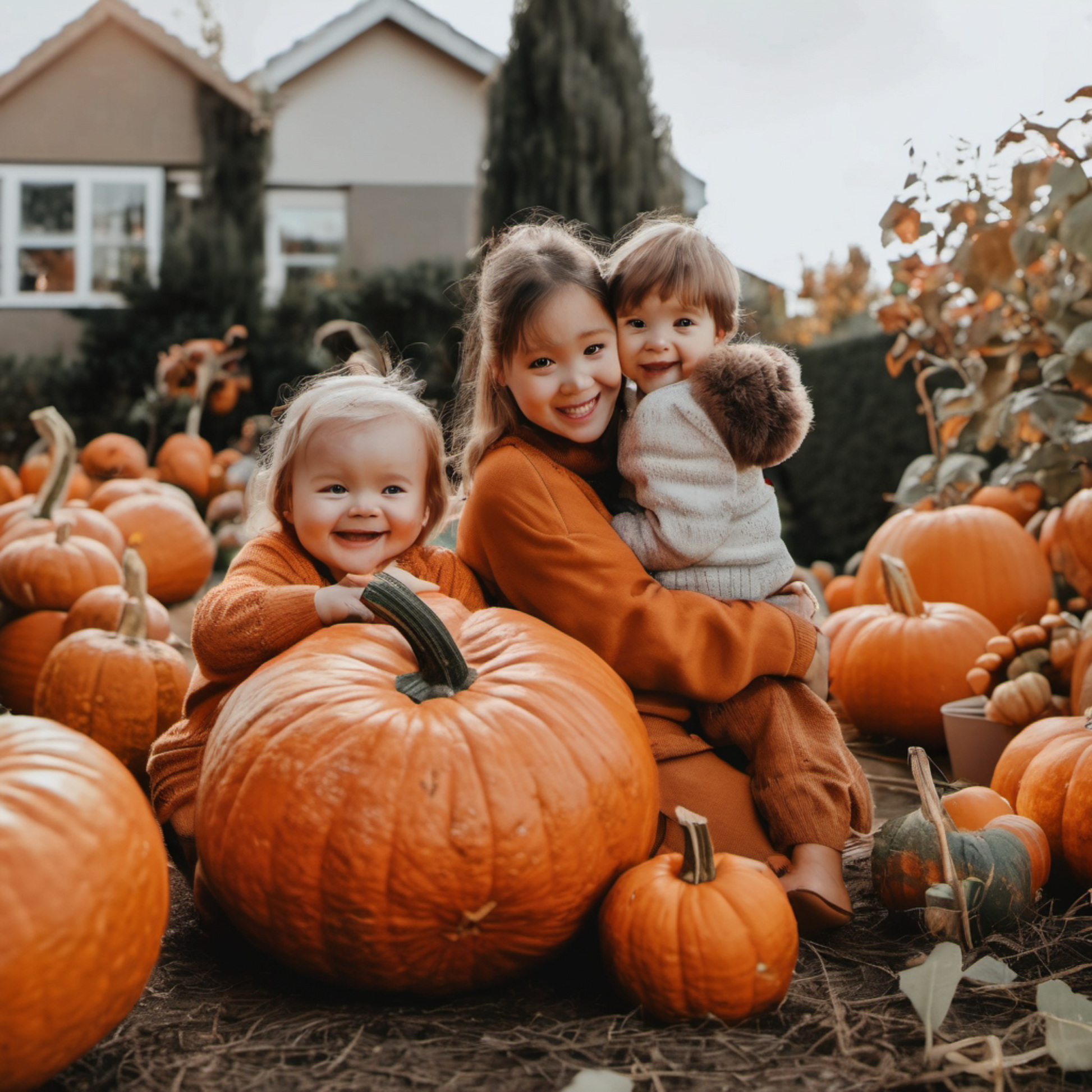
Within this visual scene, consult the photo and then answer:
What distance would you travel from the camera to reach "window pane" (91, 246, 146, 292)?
13.5 metres

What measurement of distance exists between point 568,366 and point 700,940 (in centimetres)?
129

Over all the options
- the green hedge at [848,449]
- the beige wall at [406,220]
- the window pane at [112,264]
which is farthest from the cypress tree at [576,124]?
the window pane at [112,264]

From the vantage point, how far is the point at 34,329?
14.1m

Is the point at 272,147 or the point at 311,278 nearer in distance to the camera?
the point at 311,278

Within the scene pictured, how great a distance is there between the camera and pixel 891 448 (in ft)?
25.4

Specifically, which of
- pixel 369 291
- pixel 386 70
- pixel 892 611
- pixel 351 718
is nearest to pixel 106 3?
pixel 386 70

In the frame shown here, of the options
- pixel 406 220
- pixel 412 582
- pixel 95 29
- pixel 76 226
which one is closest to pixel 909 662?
pixel 412 582

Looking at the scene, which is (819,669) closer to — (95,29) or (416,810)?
(416,810)

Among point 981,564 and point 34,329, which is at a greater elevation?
point 34,329

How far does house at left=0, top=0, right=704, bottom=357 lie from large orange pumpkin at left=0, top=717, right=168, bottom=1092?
13.5 meters

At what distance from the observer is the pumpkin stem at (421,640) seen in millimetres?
1780

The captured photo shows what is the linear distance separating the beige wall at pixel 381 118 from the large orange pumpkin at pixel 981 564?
482 inches

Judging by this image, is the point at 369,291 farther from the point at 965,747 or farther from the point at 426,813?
the point at 426,813

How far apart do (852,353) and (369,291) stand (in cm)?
650
